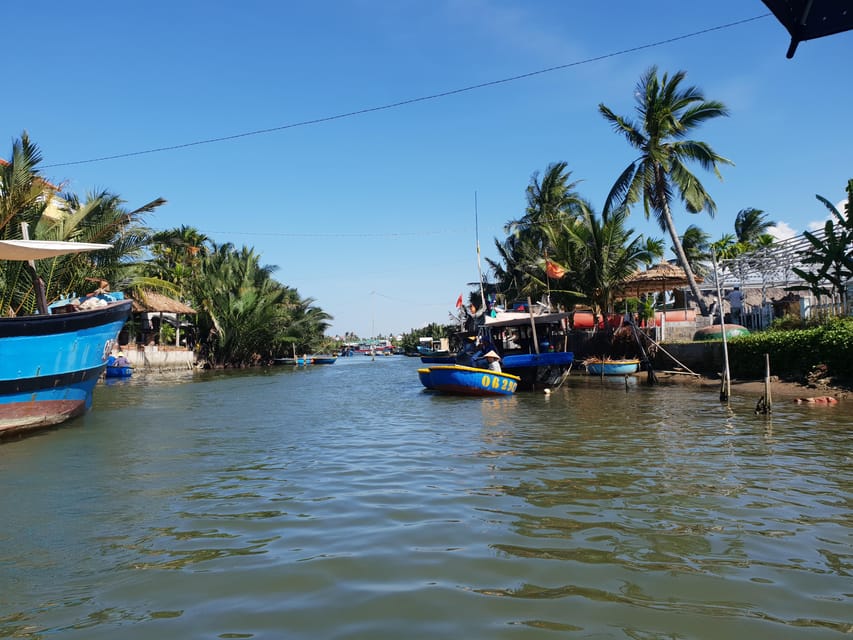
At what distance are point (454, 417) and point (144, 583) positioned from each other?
32.9ft

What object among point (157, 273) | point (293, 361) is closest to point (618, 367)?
point (157, 273)

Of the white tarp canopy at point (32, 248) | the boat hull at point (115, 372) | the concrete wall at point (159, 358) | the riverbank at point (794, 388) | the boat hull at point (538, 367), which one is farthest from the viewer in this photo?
the concrete wall at point (159, 358)

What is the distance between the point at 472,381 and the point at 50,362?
11.2 meters

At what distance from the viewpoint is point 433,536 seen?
4.92 metres

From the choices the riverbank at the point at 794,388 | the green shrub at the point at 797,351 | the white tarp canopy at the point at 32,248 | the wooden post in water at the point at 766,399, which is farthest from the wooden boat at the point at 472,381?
the white tarp canopy at the point at 32,248

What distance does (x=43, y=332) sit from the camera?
10.7 meters

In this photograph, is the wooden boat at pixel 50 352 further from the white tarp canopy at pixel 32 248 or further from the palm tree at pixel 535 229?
the palm tree at pixel 535 229

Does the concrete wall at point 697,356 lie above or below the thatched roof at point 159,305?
below

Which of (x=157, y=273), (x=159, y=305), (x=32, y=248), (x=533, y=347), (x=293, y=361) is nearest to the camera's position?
(x=32, y=248)

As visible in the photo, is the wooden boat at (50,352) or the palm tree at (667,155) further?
the palm tree at (667,155)

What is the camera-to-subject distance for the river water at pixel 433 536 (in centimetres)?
342

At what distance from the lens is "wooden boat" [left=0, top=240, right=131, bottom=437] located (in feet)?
33.8

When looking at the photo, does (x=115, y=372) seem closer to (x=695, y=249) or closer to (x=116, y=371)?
(x=116, y=371)

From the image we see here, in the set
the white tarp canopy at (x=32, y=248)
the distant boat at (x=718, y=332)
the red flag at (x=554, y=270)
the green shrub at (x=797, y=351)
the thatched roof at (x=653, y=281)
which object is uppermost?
the red flag at (x=554, y=270)
